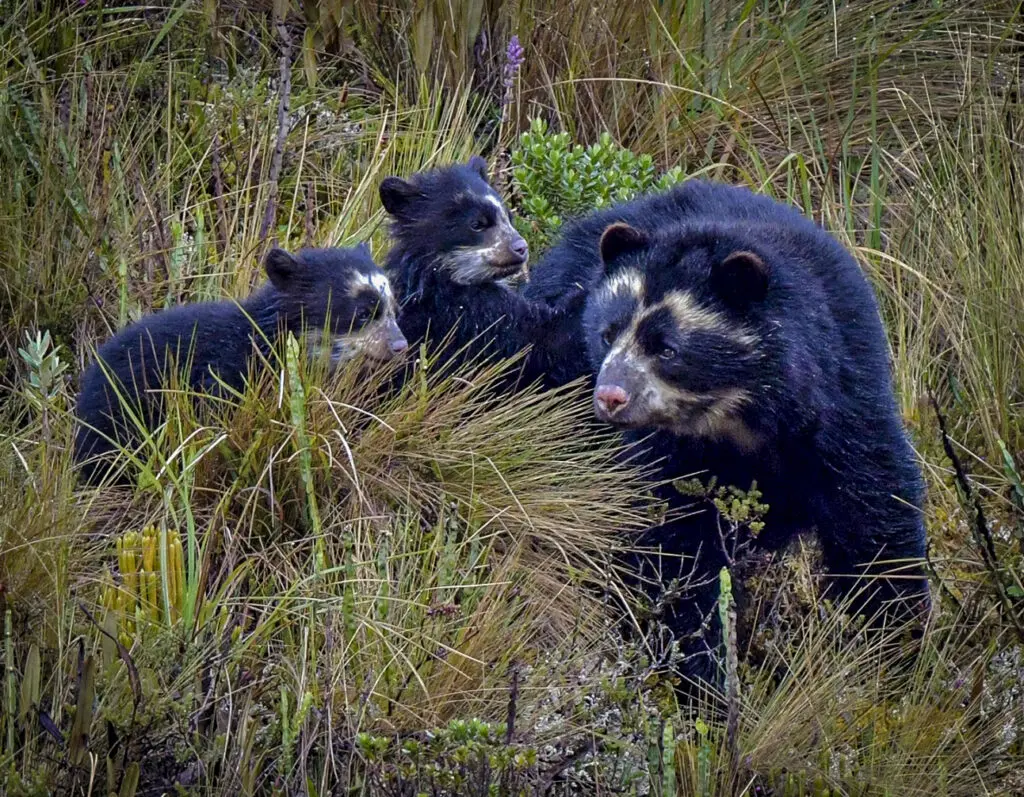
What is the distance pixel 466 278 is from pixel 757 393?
5.46 feet

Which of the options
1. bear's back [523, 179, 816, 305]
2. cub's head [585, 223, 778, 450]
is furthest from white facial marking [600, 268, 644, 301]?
bear's back [523, 179, 816, 305]

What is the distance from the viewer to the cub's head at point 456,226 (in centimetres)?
565

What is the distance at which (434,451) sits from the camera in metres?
4.58

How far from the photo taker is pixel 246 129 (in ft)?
22.0

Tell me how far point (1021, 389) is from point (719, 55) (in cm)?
282

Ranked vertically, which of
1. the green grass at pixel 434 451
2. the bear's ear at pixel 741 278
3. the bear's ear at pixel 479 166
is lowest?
the green grass at pixel 434 451

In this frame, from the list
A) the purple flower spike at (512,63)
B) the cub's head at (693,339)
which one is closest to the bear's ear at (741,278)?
the cub's head at (693,339)

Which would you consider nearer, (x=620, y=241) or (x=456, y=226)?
(x=620, y=241)

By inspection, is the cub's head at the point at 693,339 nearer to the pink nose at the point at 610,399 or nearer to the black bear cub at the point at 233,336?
the pink nose at the point at 610,399

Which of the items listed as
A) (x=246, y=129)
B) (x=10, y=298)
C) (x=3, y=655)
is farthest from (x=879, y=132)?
(x=3, y=655)

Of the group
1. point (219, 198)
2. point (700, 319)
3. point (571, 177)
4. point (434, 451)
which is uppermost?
point (700, 319)

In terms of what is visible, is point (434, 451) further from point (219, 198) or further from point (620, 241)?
point (219, 198)

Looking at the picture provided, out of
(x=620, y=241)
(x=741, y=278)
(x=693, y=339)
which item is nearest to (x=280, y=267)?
(x=620, y=241)

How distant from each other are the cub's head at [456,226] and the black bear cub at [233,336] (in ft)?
0.99
